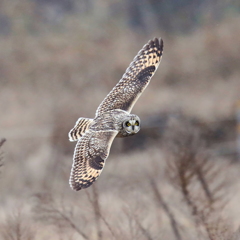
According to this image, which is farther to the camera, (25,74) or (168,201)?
(25,74)

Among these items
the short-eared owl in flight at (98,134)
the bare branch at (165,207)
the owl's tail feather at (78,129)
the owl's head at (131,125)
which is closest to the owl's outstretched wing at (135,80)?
the short-eared owl in flight at (98,134)

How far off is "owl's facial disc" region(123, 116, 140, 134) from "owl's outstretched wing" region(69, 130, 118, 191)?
0.09 meters

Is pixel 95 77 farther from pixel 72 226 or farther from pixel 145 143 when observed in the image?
pixel 72 226

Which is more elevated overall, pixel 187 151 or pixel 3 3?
pixel 3 3

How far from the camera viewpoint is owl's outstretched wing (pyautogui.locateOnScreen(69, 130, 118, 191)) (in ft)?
8.26

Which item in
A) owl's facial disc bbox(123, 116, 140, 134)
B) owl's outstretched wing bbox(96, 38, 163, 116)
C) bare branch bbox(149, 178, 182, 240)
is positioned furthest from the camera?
bare branch bbox(149, 178, 182, 240)

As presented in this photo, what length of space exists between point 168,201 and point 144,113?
333 cm

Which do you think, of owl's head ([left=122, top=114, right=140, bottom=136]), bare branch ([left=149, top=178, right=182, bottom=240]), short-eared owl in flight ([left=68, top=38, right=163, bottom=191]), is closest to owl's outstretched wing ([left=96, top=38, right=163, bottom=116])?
short-eared owl in flight ([left=68, top=38, right=163, bottom=191])

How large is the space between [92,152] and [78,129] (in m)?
0.15

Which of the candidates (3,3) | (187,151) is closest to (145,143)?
(187,151)

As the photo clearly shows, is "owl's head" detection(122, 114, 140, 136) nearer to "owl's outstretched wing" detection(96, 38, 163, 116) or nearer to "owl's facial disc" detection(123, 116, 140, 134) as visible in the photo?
"owl's facial disc" detection(123, 116, 140, 134)

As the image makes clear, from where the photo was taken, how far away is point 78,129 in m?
2.53

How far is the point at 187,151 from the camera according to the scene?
202 inches

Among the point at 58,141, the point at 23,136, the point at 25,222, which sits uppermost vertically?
the point at 23,136
